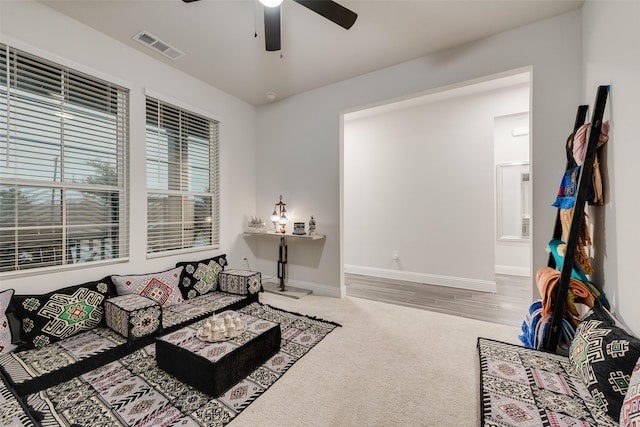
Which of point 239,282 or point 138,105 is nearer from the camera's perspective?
point 138,105

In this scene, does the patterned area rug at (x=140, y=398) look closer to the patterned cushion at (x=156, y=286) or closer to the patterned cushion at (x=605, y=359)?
the patterned cushion at (x=156, y=286)

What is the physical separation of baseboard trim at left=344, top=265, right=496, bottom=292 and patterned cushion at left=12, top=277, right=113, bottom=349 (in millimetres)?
3881

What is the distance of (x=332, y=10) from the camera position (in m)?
1.96

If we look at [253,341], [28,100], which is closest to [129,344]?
[253,341]

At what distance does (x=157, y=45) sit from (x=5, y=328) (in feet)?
9.49

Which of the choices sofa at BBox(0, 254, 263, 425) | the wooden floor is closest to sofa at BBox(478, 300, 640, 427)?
the wooden floor

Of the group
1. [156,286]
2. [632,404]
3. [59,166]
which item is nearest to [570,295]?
[632,404]

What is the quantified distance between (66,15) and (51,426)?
10.8ft

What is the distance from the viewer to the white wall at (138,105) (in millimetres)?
2309

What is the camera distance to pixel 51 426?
56.6 inches

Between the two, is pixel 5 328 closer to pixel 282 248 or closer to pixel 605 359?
pixel 282 248

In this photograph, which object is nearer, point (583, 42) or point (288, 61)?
point (583, 42)

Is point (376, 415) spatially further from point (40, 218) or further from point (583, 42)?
point (583, 42)

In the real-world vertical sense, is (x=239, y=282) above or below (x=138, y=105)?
below
